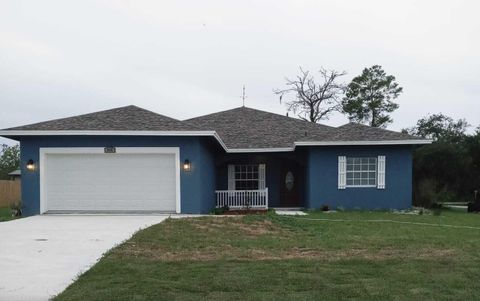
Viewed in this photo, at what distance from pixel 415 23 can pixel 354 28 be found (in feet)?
6.46

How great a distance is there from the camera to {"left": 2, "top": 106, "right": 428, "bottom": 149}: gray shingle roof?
50.8 ft

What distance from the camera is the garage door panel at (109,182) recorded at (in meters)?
15.5

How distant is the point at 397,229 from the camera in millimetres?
11797

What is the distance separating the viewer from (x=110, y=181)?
1555cm

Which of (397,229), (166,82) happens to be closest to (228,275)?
(397,229)

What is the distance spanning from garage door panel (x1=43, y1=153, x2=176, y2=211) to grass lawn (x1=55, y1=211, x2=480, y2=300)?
4328mm

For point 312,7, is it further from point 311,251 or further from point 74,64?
point 74,64

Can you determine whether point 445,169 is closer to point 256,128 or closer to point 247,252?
point 256,128

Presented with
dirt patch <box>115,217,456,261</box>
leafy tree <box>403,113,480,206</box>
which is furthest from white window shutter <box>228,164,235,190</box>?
dirt patch <box>115,217,456,261</box>

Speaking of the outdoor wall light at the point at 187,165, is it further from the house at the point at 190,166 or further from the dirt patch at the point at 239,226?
the dirt patch at the point at 239,226

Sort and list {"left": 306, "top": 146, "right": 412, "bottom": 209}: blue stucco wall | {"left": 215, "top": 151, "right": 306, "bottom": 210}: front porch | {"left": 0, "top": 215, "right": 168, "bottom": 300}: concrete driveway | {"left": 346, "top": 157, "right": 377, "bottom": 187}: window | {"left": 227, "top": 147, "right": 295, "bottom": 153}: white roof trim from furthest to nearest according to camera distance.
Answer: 1. {"left": 215, "top": 151, "right": 306, "bottom": 210}: front porch
2. {"left": 227, "top": 147, "right": 295, "bottom": 153}: white roof trim
3. {"left": 346, "top": 157, "right": 377, "bottom": 187}: window
4. {"left": 306, "top": 146, "right": 412, "bottom": 209}: blue stucco wall
5. {"left": 0, "top": 215, "right": 168, "bottom": 300}: concrete driveway

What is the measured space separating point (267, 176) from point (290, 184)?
1.07 m

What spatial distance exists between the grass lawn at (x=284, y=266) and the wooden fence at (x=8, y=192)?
19.5m

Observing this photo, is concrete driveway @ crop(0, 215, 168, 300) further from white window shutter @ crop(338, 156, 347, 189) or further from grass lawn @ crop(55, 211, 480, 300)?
white window shutter @ crop(338, 156, 347, 189)
